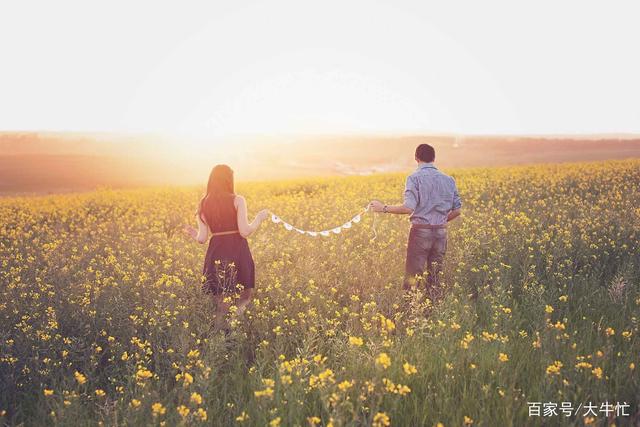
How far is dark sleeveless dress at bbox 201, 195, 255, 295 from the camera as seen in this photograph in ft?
18.1

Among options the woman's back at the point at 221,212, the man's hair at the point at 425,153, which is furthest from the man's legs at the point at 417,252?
the woman's back at the point at 221,212

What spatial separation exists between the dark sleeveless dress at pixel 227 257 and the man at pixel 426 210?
4.91 ft

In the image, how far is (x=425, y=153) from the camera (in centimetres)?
579

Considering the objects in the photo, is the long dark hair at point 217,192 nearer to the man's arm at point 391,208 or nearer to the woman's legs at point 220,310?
the woman's legs at point 220,310

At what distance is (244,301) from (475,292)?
2.73 metres

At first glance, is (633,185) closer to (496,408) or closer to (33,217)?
(496,408)

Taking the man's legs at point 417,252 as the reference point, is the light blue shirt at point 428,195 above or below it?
above

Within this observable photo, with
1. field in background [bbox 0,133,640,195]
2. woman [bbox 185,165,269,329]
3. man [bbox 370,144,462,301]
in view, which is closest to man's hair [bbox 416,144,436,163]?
man [bbox 370,144,462,301]

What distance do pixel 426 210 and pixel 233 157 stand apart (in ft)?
130

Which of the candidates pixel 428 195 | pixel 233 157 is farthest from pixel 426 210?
pixel 233 157

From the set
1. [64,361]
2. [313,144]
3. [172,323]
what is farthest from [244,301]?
[313,144]

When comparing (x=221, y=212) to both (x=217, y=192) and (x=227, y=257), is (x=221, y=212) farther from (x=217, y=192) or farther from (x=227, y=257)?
(x=227, y=257)

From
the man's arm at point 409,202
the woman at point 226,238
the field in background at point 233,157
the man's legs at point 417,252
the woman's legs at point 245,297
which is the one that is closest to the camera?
the woman at point 226,238

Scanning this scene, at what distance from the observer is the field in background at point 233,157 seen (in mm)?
33875
